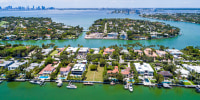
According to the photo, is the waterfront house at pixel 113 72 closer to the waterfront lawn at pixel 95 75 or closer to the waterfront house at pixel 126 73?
the waterfront house at pixel 126 73

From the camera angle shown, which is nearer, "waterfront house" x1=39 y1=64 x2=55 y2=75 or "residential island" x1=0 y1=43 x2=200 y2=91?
"residential island" x1=0 y1=43 x2=200 y2=91

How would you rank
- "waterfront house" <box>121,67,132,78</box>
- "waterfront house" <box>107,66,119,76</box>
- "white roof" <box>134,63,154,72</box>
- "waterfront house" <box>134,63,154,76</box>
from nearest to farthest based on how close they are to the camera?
"waterfront house" <box>107,66,119,76</box> < "waterfront house" <box>121,67,132,78</box> < "waterfront house" <box>134,63,154,76</box> < "white roof" <box>134,63,154,72</box>

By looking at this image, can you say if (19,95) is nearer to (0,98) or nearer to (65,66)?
(0,98)

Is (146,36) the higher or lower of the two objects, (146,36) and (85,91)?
the higher

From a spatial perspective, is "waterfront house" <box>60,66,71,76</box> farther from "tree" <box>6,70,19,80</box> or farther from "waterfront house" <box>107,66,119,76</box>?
"tree" <box>6,70,19,80</box>

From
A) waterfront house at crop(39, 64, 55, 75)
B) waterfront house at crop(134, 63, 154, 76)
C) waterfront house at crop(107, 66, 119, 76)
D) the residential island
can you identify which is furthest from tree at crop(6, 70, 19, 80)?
waterfront house at crop(134, 63, 154, 76)

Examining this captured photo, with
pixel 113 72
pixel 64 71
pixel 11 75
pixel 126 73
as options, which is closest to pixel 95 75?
pixel 113 72

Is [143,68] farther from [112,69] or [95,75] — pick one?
[95,75]

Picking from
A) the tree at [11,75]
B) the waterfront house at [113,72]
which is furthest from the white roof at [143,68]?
the tree at [11,75]

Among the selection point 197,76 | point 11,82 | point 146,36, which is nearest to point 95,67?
point 11,82
